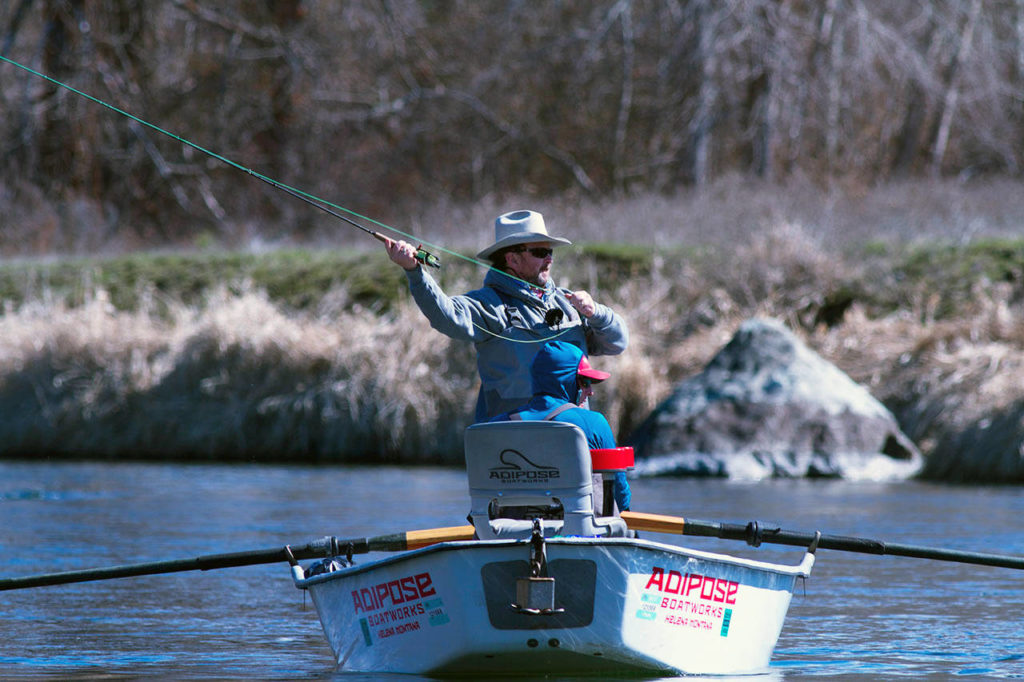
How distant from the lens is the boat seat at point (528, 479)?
6332 millimetres

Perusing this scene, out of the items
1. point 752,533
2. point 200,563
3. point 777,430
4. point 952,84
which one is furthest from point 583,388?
point 952,84

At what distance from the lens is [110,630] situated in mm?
8070

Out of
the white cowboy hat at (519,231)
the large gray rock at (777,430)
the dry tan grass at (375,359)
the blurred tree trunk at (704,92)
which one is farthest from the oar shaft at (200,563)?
the blurred tree trunk at (704,92)

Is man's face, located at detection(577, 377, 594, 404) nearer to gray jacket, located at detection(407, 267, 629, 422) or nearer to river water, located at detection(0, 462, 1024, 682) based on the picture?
gray jacket, located at detection(407, 267, 629, 422)

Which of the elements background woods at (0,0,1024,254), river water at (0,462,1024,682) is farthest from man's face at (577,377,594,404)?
background woods at (0,0,1024,254)

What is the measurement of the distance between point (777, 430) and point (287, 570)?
658 cm

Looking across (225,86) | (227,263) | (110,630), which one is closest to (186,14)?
(225,86)

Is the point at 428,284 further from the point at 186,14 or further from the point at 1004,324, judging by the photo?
the point at 186,14

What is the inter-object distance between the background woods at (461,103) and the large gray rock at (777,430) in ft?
28.4

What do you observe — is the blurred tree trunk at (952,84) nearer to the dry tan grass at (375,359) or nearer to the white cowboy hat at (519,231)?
the dry tan grass at (375,359)

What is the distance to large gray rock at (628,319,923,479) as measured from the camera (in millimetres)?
15742

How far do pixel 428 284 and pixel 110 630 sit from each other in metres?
2.50

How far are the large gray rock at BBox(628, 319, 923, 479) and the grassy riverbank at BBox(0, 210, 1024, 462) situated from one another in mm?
721

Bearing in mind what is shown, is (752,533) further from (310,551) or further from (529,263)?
(310,551)
